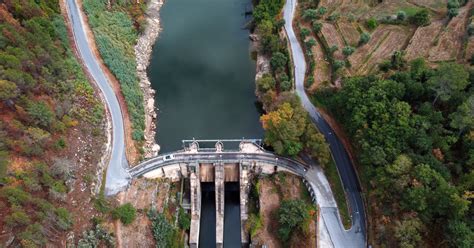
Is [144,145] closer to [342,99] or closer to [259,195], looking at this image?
[259,195]

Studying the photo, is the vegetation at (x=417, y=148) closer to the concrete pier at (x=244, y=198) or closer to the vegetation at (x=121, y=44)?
the concrete pier at (x=244, y=198)

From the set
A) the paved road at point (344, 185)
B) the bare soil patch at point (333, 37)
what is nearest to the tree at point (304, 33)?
the bare soil patch at point (333, 37)

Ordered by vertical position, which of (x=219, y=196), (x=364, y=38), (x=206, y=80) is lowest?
(x=219, y=196)

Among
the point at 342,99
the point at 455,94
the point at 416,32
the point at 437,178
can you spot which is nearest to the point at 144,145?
the point at 342,99

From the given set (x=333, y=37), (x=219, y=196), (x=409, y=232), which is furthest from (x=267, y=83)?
(x=409, y=232)

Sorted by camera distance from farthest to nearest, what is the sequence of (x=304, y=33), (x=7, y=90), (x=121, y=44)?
(x=121, y=44) < (x=304, y=33) < (x=7, y=90)

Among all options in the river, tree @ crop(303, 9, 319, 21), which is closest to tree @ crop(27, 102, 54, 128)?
the river

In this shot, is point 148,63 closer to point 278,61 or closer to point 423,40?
point 278,61
